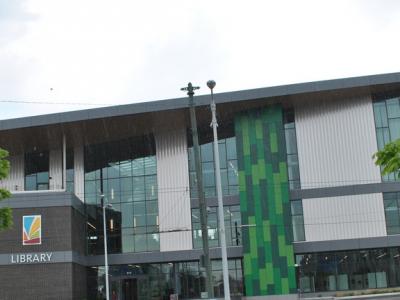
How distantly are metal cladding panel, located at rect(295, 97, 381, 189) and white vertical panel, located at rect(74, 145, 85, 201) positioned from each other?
16.9 metres

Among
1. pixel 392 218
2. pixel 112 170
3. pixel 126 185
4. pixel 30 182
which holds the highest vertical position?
pixel 112 170

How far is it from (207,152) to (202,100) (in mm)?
4929

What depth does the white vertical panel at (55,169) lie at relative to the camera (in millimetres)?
51250

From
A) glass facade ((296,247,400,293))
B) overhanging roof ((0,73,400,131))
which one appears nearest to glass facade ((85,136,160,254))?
overhanging roof ((0,73,400,131))

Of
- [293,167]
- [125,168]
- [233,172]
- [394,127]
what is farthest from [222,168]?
[394,127]

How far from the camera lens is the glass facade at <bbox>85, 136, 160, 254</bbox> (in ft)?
164

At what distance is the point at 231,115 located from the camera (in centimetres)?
4975

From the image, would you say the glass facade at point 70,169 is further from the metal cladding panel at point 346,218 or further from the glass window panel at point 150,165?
the metal cladding panel at point 346,218

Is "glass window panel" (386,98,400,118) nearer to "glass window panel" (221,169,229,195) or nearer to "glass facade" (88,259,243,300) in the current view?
"glass window panel" (221,169,229,195)

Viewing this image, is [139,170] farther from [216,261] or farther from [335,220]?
[335,220]

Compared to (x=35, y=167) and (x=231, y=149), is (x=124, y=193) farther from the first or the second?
(x=231, y=149)

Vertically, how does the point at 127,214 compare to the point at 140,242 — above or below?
above

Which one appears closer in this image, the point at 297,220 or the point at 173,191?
the point at 297,220

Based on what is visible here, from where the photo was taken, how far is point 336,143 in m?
48.0
